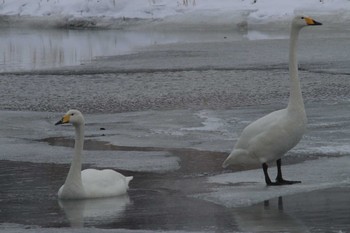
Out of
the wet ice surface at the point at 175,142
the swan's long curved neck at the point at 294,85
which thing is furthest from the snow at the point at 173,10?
the swan's long curved neck at the point at 294,85

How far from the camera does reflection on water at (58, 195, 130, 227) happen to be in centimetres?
672

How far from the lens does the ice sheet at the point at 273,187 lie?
7.28m

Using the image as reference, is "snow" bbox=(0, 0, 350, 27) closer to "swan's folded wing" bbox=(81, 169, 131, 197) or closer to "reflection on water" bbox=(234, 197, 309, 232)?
"swan's folded wing" bbox=(81, 169, 131, 197)

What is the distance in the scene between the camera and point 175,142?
1053cm

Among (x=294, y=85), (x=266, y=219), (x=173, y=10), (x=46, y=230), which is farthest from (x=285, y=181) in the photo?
(x=173, y=10)

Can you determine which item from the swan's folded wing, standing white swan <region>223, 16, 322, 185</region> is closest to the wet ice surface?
the swan's folded wing

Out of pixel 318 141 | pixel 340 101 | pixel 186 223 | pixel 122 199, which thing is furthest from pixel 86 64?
pixel 186 223

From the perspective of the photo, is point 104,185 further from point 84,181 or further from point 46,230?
point 46,230

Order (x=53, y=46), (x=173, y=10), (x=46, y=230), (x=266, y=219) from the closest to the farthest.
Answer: (x=46, y=230) → (x=266, y=219) → (x=53, y=46) → (x=173, y=10)

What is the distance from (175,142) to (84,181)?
2871 mm

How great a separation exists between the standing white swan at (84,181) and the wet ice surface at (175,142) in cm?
13

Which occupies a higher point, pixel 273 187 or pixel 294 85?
pixel 294 85

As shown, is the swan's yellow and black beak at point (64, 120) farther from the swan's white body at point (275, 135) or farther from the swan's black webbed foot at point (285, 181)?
the swan's black webbed foot at point (285, 181)

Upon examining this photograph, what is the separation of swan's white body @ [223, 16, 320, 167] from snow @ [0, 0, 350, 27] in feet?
66.3
